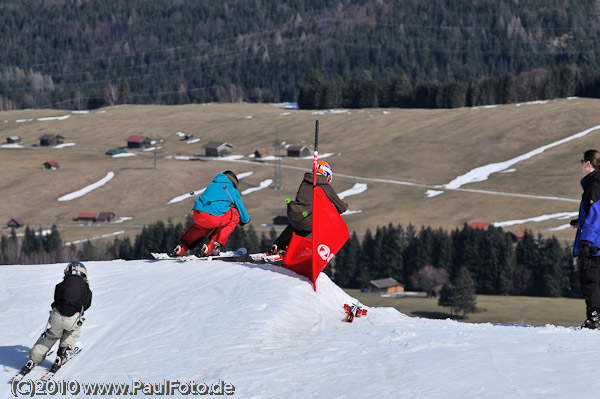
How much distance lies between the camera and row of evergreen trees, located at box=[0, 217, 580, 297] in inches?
3947

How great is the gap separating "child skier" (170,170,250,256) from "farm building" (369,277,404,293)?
261 ft

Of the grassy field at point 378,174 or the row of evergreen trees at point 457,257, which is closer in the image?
the row of evergreen trees at point 457,257

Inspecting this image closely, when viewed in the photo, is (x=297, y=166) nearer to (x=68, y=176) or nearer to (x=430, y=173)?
(x=430, y=173)

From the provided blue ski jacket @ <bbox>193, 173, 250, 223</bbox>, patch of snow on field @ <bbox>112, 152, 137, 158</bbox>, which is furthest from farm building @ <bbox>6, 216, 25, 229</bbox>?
blue ski jacket @ <bbox>193, 173, 250, 223</bbox>

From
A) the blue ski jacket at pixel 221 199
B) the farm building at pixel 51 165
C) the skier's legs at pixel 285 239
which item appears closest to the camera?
the skier's legs at pixel 285 239

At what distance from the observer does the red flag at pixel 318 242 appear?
16516mm

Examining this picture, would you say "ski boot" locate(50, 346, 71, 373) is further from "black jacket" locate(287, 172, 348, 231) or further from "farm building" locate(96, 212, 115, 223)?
"farm building" locate(96, 212, 115, 223)

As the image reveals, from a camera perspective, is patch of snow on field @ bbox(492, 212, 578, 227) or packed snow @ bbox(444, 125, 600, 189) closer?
patch of snow on field @ bbox(492, 212, 578, 227)

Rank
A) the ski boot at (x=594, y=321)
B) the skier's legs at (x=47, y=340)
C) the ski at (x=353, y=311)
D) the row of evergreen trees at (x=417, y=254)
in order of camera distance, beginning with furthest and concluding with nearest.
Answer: the row of evergreen trees at (x=417, y=254) < the ski at (x=353, y=311) < the ski boot at (x=594, y=321) < the skier's legs at (x=47, y=340)

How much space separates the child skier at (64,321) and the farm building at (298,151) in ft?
529

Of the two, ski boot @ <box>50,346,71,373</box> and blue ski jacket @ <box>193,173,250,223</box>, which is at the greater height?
blue ski jacket @ <box>193,173,250,223</box>

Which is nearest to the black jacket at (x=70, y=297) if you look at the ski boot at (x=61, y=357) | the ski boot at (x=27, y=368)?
the ski boot at (x=61, y=357)

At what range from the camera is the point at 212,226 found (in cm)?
1923

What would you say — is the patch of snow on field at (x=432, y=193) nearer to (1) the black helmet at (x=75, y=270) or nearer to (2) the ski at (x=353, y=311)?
(2) the ski at (x=353, y=311)
